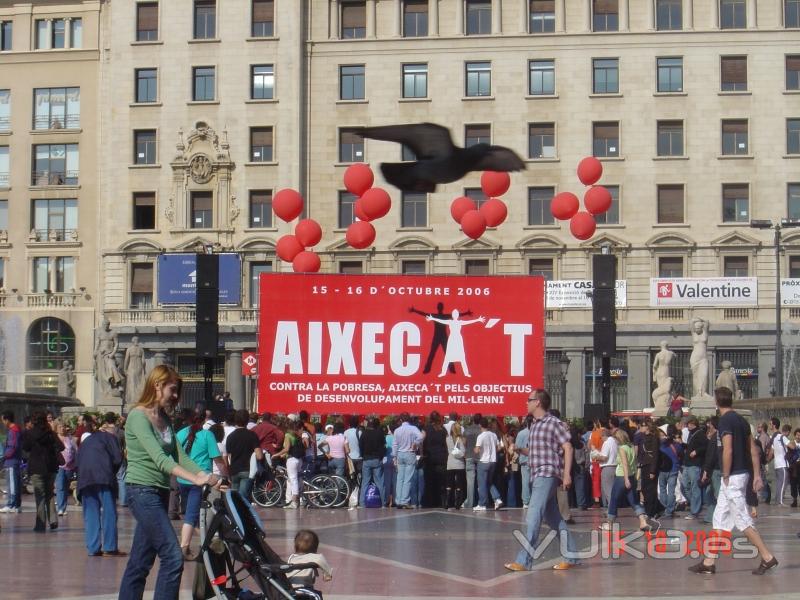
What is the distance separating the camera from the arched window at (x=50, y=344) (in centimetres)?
6241

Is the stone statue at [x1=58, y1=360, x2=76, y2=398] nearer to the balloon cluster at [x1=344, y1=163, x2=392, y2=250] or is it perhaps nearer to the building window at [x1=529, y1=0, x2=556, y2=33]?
the building window at [x1=529, y1=0, x2=556, y2=33]

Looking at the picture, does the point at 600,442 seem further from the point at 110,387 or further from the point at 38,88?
the point at 38,88

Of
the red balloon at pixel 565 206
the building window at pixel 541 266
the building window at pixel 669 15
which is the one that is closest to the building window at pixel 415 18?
the building window at pixel 669 15

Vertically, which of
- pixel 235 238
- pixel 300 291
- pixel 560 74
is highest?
pixel 560 74

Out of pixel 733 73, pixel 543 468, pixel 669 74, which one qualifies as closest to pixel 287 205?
pixel 543 468

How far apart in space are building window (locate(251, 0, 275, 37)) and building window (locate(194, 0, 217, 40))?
1.69 meters

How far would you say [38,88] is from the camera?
63656 mm

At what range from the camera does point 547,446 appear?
587 inches

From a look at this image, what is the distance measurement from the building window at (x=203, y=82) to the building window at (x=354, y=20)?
5718 millimetres

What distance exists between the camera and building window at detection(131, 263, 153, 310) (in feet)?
199

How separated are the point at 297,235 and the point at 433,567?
1995 cm

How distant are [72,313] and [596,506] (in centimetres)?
3936

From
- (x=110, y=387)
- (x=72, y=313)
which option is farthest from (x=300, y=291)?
(x=72, y=313)

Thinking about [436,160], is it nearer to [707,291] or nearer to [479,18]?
[707,291]
